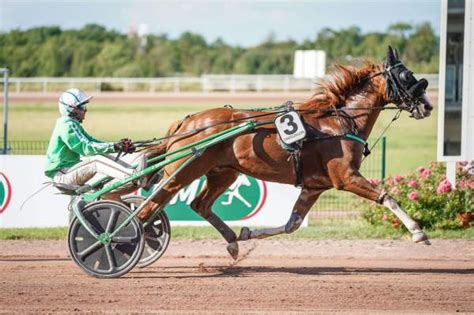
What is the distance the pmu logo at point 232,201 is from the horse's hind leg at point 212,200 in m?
2.73

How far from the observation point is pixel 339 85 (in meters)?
8.99

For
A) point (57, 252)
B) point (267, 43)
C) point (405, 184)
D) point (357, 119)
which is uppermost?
point (267, 43)

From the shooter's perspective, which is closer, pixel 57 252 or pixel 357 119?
pixel 357 119

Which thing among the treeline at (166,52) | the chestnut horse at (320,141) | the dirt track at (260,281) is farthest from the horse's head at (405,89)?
the treeline at (166,52)

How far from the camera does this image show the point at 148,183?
344 inches

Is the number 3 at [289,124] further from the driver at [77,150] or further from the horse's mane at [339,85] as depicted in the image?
the driver at [77,150]

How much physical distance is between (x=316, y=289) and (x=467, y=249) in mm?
3514

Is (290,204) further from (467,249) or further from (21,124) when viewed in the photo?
(21,124)

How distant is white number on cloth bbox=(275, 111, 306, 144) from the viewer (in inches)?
330

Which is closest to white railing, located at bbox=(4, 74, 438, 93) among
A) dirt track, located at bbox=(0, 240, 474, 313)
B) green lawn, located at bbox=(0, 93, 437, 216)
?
green lawn, located at bbox=(0, 93, 437, 216)

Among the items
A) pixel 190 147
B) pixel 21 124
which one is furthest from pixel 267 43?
pixel 190 147

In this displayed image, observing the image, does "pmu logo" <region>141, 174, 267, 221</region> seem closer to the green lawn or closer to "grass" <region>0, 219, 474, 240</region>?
"grass" <region>0, 219, 474, 240</region>

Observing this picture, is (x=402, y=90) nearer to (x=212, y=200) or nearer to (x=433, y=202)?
(x=212, y=200)

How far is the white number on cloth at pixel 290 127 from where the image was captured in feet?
27.5
